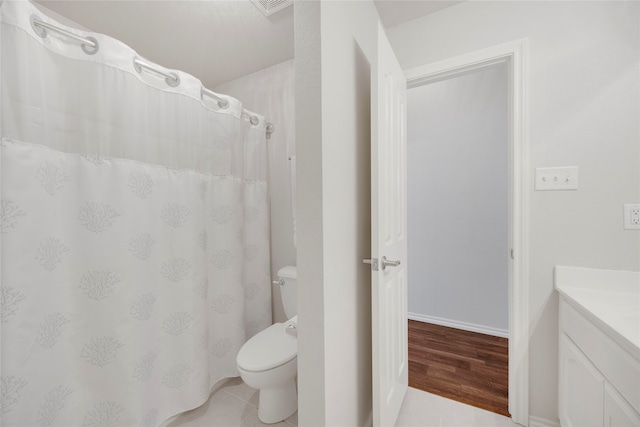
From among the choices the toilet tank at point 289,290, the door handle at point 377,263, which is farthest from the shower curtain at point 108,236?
the door handle at point 377,263

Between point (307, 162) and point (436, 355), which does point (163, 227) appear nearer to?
point (307, 162)

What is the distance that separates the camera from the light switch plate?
132 centimetres

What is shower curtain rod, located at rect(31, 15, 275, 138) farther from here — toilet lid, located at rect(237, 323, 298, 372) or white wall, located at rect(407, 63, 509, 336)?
white wall, located at rect(407, 63, 509, 336)

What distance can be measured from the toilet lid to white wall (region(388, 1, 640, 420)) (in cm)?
129

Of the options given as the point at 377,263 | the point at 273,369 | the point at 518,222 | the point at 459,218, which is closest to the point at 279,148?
the point at 377,263

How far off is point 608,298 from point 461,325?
1.56m

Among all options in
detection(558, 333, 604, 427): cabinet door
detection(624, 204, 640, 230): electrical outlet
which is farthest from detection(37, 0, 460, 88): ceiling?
detection(558, 333, 604, 427): cabinet door

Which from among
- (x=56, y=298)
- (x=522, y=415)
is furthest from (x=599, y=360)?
(x=56, y=298)

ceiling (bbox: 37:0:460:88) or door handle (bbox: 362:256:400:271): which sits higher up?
ceiling (bbox: 37:0:460:88)

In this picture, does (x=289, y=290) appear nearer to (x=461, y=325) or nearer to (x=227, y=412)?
(x=227, y=412)

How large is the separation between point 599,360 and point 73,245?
6.90 feet

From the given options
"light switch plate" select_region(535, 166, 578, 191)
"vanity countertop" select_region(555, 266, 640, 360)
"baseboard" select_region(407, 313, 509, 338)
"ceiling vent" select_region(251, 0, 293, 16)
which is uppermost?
"ceiling vent" select_region(251, 0, 293, 16)

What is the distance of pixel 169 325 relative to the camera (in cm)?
147

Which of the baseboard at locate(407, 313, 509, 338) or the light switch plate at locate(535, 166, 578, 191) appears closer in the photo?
the light switch plate at locate(535, 166, 578, 191)
